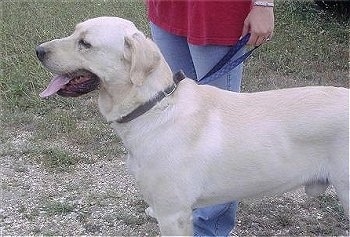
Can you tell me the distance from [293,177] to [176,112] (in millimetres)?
594

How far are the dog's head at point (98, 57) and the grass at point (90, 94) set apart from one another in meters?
1.20

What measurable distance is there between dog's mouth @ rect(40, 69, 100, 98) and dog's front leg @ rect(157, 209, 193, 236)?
2.09 feet

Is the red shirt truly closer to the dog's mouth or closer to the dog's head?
the dog's head

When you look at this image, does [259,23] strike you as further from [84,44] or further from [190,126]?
[84,44]

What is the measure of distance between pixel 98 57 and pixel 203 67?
0.60 metres

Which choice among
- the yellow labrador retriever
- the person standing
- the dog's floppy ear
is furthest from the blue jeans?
the dog's floppy ear

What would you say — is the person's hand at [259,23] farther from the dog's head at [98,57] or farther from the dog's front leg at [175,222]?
the dog's front leg at [175,222]

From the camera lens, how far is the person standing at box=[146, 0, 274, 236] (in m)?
2.83

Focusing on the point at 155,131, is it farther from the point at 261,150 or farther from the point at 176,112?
the point at 261,150

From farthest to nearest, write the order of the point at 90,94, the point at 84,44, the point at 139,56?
the point at 90,94 < the point at 84,44 < the point at 139,56

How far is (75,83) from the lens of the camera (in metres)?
2.73

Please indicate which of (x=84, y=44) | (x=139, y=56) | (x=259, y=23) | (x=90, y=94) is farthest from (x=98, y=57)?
(x=90, y=94)

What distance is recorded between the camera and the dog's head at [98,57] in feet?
8.55

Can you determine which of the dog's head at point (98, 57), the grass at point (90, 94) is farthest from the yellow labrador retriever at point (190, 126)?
the grass at point (90, 94)
